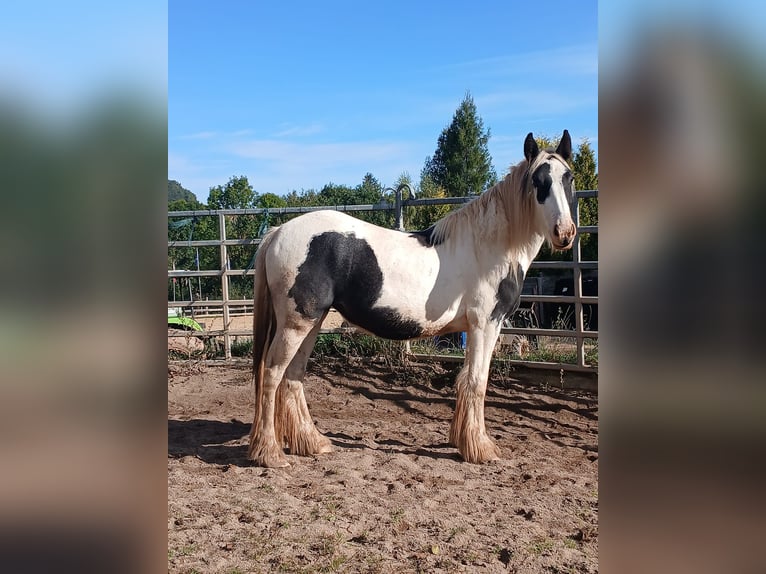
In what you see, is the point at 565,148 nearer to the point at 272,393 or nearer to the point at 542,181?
the point at 542,181

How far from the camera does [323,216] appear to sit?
4137 mm

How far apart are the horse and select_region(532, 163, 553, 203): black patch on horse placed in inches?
0.9

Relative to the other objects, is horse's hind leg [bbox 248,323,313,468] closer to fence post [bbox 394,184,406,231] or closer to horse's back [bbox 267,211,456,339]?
horse's back [bbox 267,211,456,339]

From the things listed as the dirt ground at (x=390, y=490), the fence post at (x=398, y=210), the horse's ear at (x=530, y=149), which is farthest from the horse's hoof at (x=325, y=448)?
the fence post at (x=398, y=210)

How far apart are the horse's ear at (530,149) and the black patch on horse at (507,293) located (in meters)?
0.81

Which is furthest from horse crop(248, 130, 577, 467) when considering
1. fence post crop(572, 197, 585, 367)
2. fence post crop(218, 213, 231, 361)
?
fence post crop(218, 213, 231, 361)

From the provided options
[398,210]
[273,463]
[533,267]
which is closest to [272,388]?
[273,463]

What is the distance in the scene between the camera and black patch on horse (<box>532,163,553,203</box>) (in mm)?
3643

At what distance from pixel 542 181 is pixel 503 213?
55 cm

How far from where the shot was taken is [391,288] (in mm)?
4051
